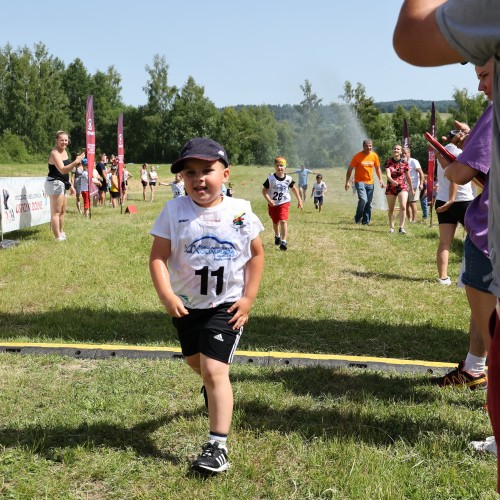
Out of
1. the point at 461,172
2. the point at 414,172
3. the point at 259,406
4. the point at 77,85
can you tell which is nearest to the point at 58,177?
the point at 259,406

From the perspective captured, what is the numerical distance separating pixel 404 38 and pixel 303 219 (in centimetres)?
1727

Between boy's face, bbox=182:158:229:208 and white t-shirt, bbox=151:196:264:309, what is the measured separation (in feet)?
0.27

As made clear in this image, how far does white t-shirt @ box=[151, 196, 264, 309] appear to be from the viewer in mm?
3338

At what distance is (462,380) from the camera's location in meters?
4.29

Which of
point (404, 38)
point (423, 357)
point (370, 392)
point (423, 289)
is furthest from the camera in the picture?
point (423, 289)

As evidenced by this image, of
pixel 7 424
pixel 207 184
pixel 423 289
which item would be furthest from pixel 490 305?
pixel 423 289

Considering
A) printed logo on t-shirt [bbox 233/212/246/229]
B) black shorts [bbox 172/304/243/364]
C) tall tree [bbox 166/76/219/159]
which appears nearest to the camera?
black shorts [bbox 172/304/243/364]

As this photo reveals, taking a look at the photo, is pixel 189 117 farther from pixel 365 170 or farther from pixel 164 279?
pixel 164 279

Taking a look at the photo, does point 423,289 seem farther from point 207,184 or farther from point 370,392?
point 207,184

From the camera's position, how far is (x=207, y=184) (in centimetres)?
336

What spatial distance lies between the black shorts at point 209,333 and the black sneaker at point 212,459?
45 centimetres

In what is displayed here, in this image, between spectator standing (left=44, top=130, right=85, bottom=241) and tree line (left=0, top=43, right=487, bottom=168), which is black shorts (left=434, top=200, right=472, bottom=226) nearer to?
spectator standing (left=44, top=130, right=85, bottom=241)

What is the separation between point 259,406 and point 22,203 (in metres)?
9.89

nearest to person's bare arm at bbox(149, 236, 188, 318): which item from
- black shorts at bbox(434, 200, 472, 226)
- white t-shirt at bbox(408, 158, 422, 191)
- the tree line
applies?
black shorts at bbox(434, 200, 472, 226)
